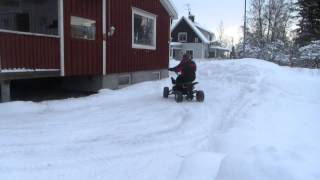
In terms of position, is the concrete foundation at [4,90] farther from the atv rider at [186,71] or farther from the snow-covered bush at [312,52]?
the snow-covered bush at [312,52]

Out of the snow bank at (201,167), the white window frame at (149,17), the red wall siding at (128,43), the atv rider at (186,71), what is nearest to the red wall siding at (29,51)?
the red wall siding at (128,43)

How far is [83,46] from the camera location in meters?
12.0

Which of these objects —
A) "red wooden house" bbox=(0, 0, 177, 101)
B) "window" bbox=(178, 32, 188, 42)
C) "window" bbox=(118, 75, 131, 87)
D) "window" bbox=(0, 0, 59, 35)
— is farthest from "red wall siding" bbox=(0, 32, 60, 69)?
"window" bbox=(178, 32, 188, 42)

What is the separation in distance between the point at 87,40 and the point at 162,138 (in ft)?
19.4

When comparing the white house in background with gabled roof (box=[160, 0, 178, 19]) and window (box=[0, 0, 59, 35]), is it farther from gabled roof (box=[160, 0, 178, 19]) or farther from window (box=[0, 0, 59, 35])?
window (box=[0, 0, 59, 35])

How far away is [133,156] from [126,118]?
2.71 m

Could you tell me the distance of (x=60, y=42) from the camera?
11.0 metres

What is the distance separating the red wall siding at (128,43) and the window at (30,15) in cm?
209

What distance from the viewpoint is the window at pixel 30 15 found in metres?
14.5

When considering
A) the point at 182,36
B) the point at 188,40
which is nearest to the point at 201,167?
the point at 188,40

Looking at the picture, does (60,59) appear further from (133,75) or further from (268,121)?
(268,121)

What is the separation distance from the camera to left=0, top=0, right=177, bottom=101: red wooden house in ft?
32.6

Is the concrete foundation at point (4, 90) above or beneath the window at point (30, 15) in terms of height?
beneath

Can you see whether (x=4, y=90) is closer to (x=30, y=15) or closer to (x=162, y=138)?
(x=162, y=138)
